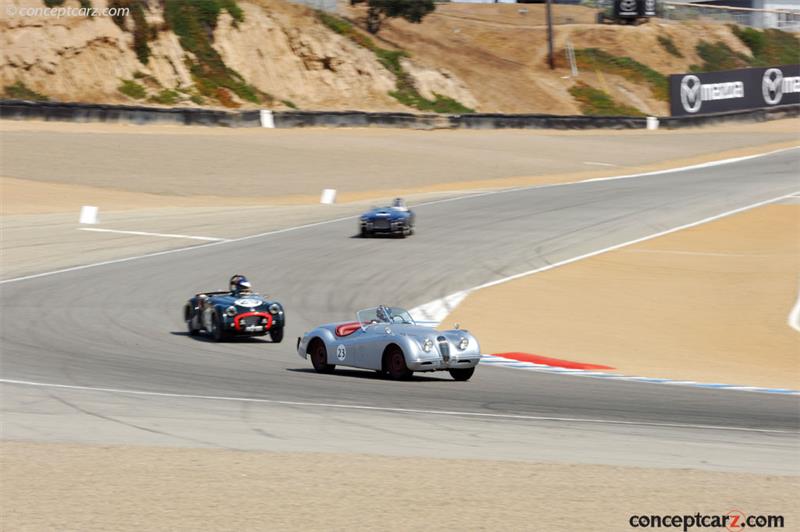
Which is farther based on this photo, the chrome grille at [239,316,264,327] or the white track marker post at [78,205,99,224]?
the white track marker post at [78,205,99,224]

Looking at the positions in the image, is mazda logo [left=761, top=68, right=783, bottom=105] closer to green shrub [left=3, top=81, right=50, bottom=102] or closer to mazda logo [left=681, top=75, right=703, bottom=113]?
→ mazda logo [left=681, top=75, right=703, bottom=113]

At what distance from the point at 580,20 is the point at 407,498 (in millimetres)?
97820

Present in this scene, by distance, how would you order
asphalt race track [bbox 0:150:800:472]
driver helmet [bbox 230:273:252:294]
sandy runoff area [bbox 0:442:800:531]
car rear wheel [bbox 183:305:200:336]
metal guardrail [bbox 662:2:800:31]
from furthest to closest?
1. metal guardrail [bbox 662:2:800:31]
2. car rear wheel [bbox 183:305:200:336]
3. driver helmet [bbox 230:273:252:294]
4. asphalt race track [bbox 0:150:800:472]
5. sandy runoff area [bbox 0:442:800:531]

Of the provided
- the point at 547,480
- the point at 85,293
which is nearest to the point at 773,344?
the point at 547,480

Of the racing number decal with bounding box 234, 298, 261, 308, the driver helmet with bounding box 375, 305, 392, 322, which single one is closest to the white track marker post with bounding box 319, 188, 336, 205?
the racing number decal with bounding box 234, 298, 261, 308

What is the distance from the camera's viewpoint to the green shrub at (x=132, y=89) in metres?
58.9

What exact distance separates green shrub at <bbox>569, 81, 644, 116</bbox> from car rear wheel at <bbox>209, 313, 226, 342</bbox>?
63.2 metres

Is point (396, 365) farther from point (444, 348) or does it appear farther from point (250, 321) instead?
point (250, 321)

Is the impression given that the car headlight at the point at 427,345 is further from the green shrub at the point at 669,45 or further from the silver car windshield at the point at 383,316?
the green shrub at the point at 669,45

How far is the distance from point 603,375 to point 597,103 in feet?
218

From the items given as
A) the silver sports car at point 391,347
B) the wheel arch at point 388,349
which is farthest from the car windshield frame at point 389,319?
the wheel arch at point 388,349

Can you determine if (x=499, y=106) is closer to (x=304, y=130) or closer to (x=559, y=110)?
(x=559, y=110)

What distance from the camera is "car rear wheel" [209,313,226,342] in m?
18.2

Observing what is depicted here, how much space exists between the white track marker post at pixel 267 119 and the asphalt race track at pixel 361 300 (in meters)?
15.9
